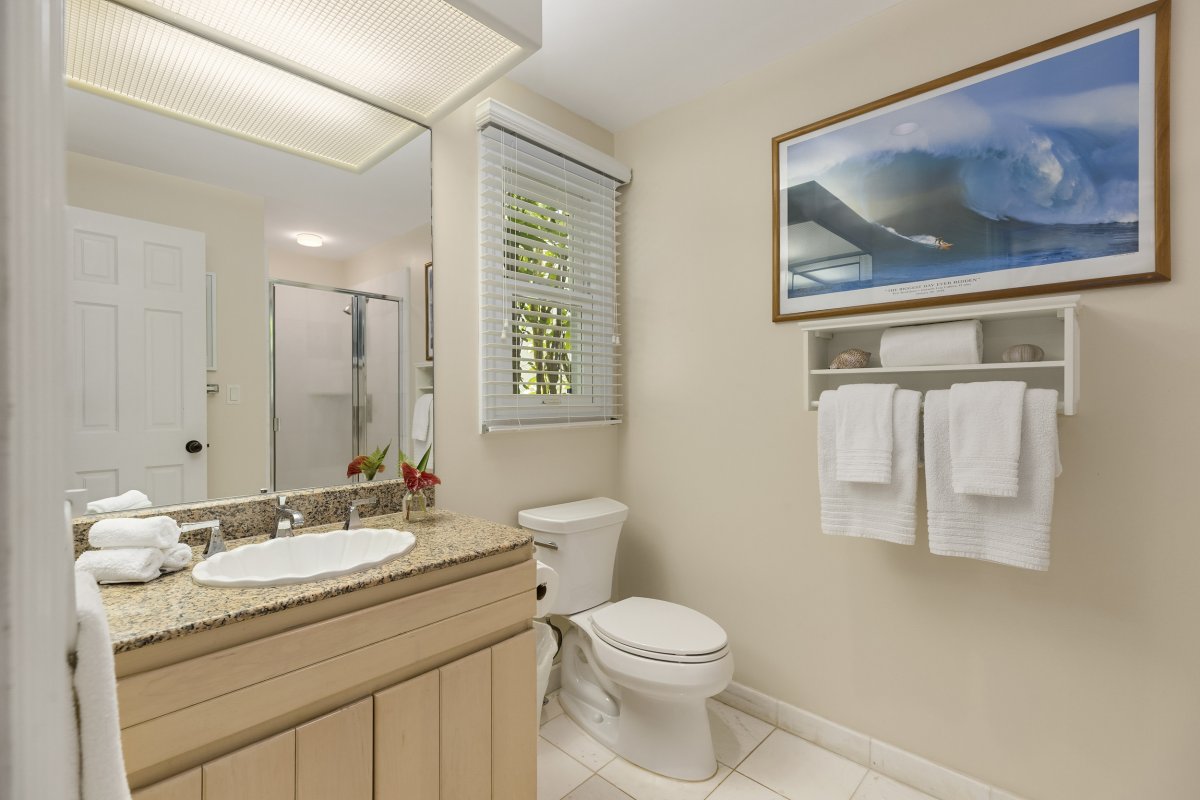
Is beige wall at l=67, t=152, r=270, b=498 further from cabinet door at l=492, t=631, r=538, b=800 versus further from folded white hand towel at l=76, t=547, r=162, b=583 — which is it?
cabinet door at l=492, t=631, r=538, b=800

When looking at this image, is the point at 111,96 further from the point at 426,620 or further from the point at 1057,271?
the point at 1057,271

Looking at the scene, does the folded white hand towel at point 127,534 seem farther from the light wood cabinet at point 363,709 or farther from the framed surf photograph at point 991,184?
the framed surf photograph at point 991,184

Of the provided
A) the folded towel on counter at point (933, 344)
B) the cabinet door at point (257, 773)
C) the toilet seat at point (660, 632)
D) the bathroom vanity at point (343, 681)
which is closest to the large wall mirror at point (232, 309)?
the bathroom vanity at point (343, 681)

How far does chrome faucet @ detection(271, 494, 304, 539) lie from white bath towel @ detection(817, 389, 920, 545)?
1.53m

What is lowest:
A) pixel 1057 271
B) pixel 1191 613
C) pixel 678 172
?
pixel 1191 613

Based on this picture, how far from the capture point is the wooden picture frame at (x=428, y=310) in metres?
1.89

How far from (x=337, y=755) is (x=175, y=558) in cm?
56

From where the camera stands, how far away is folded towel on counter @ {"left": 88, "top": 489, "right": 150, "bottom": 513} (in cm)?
128

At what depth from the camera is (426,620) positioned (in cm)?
125

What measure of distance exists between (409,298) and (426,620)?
1067mm

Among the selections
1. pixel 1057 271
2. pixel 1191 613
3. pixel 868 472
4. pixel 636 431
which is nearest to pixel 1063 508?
pixel 1191 613

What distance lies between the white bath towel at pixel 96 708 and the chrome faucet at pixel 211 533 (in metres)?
1.24

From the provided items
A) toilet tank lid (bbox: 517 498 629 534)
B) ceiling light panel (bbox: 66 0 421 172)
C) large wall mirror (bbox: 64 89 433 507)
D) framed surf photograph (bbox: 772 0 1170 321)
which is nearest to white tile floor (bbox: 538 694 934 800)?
toilet tank lid (bbox: 517 498 629 534)

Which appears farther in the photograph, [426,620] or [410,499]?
[410,499]
